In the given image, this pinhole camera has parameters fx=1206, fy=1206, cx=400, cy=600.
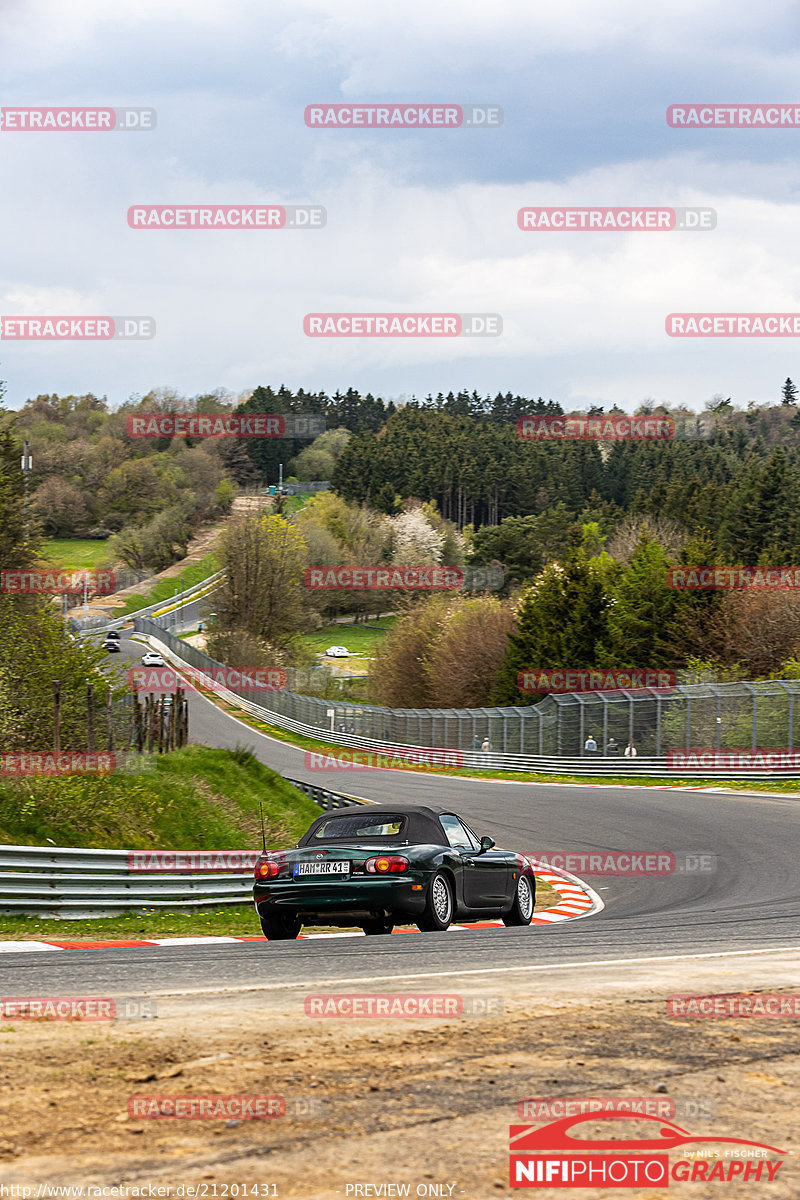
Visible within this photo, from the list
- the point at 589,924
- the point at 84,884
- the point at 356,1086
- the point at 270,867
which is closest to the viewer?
the point at 356,1086

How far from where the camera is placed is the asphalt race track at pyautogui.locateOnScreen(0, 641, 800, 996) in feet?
26.2

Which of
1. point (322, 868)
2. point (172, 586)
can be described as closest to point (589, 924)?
point (322, 868)

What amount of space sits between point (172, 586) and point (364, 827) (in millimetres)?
128926

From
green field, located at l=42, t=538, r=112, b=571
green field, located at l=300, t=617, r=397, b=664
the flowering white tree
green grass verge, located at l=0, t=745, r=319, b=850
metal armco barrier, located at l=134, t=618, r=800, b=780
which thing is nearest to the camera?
green grass verge, located at l=0, t=745, r=319, b=850

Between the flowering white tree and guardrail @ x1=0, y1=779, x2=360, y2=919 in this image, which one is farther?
the flowering white tree

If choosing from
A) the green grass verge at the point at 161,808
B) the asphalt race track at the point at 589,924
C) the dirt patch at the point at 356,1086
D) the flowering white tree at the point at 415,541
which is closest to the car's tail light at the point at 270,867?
the asphalt race track at the point at 589,924

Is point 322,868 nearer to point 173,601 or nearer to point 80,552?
point 173,601

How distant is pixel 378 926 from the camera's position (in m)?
11.2

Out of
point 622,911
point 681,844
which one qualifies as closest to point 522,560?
point 681,844

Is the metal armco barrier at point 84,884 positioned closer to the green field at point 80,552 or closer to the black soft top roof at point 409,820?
the black soft top roof at point 409,820

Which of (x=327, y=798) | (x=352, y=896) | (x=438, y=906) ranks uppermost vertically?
(x=352, y=896)

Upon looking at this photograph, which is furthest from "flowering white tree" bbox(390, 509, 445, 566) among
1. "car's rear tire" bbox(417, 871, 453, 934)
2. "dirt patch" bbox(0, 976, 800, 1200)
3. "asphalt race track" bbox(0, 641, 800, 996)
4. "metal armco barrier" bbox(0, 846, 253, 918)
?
"dirt patch" bbox(0, 976, 800, 1200)

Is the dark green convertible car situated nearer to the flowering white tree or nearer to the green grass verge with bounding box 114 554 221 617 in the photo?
the green grass verge with bounding box 114 554 221 617

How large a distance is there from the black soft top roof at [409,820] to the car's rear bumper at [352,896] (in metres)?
0.60
